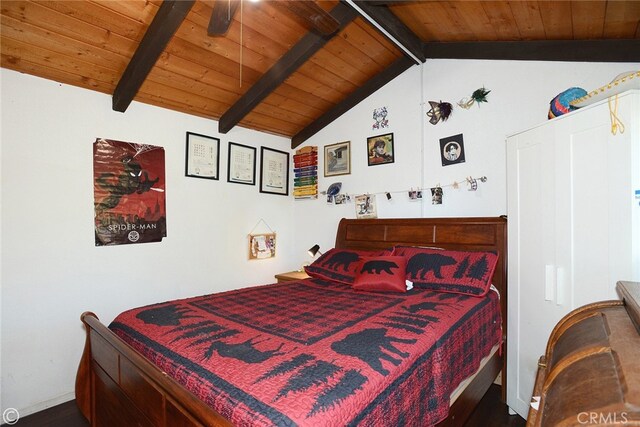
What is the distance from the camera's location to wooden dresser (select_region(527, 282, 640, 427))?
53cm

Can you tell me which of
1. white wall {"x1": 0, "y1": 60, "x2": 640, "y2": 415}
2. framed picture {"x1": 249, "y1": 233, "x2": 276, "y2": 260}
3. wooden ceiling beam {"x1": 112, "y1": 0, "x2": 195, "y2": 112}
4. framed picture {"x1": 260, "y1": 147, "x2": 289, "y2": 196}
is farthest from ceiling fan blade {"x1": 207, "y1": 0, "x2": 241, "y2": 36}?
framed picture {"x1": 249, "y1": 233, "x2": 276, "y2": 260}

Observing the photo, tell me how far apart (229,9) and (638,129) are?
2145mm

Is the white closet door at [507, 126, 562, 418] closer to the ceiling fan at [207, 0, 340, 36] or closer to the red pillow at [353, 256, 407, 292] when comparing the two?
the red pillow at [353, 256, 407, 292]

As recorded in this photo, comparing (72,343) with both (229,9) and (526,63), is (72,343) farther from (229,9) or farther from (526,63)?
(526,63)

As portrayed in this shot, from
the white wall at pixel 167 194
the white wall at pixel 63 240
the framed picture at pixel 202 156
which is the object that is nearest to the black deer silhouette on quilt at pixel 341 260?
the white wall at pixel 167 194

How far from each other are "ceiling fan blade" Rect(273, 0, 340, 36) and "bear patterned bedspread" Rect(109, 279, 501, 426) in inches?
70.4

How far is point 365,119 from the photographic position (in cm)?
353

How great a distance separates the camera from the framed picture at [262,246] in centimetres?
364

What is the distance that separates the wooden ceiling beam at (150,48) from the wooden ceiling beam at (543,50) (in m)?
2.15

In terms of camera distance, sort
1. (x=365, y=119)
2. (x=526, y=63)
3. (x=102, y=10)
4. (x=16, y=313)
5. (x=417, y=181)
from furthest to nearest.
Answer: (x=365, y=119)
(x=417, y=181)
(x=526, y=63)
(x=16, y=313)
(x=102, y=10)

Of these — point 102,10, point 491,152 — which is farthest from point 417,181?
point 102,10

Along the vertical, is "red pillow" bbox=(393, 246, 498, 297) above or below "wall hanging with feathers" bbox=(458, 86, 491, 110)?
below

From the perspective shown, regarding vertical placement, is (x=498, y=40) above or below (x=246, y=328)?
above

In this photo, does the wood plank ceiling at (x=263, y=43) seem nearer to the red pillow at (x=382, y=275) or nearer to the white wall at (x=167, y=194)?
the white wall at (x=167, y=194)
